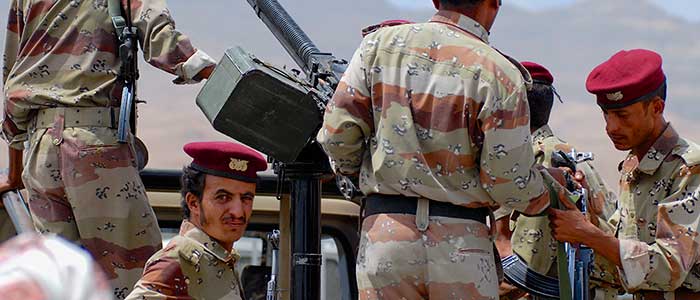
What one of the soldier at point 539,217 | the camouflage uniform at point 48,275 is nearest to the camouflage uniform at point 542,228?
the soldier at point 539,217

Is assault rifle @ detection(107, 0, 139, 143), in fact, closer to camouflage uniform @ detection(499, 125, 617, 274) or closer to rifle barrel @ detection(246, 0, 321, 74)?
rifle barrel @ detection(246, 0, 321, 74)

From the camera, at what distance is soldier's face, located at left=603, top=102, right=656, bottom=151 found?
3.95 m

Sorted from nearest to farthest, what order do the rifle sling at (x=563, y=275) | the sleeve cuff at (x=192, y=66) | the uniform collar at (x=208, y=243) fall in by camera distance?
the rifle sling at (x=563, y=275)
the uniform collar at (x=208, y=243)
the sleeve cuff at (x=192, y=66)

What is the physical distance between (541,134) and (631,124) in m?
0.82

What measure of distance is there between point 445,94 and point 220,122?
929mm

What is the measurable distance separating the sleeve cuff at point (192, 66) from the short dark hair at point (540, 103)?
1.26m

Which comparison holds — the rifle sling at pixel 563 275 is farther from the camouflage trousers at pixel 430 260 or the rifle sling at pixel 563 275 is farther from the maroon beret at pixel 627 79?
the maroon beret at pixel 627 79

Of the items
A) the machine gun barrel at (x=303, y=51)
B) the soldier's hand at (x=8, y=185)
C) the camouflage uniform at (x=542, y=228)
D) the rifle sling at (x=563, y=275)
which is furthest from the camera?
the soldier's hand at (x=8, y=185)

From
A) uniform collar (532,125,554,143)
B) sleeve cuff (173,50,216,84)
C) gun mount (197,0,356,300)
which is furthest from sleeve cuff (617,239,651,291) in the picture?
sleeve cuff (173,50,216,84)

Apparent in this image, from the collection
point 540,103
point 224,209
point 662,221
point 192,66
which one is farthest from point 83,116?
point 662,221

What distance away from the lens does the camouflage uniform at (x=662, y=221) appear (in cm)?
383

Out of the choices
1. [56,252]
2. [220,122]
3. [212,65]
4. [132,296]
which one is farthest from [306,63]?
[56,252]

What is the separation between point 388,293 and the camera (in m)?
3.46

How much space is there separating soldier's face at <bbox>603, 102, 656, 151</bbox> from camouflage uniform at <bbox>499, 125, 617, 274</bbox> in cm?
58
